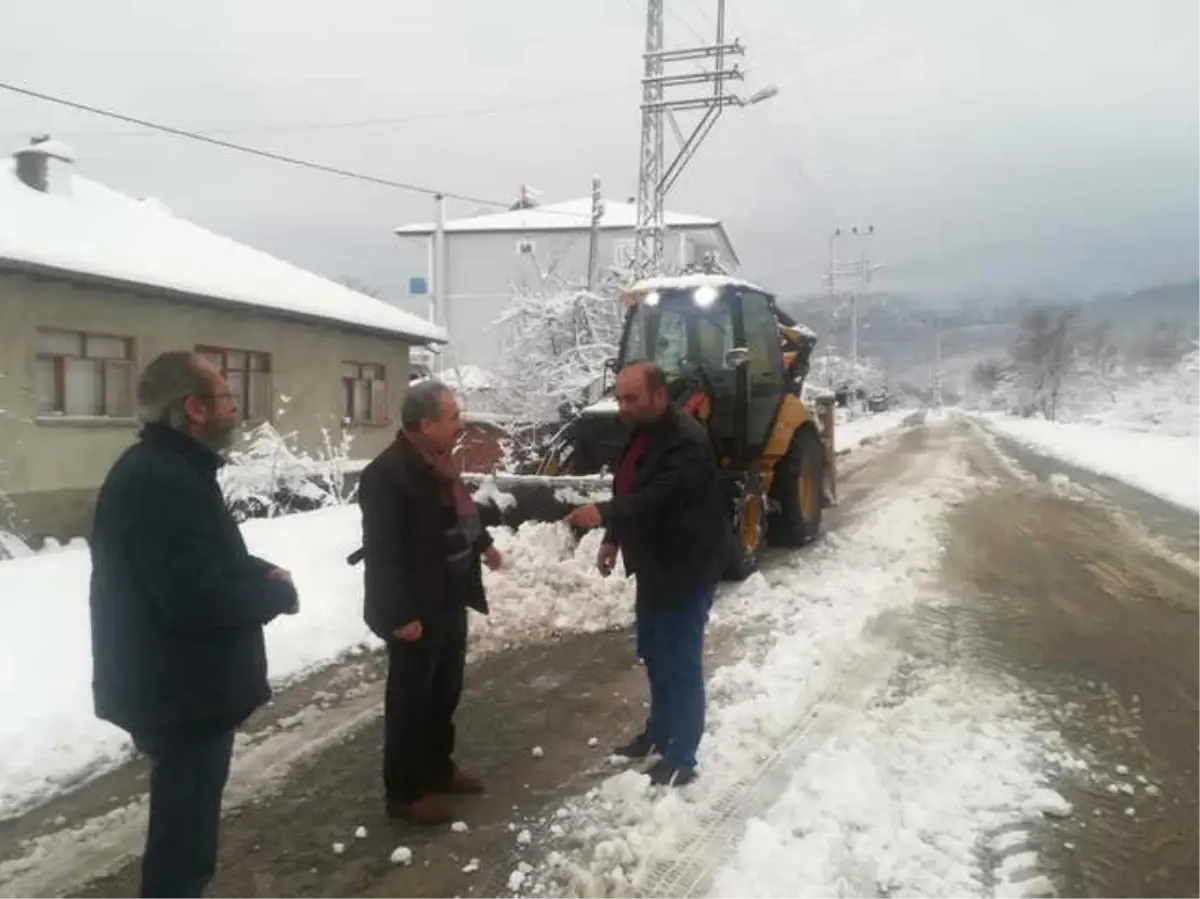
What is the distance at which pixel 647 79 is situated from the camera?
20.5 metres

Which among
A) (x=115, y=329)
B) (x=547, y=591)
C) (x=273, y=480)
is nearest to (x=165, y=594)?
(x=547, y=591)

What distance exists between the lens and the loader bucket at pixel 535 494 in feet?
26.2

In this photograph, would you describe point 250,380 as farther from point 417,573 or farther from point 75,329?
point 417,573

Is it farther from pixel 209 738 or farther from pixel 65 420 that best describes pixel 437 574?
pixel 65 420

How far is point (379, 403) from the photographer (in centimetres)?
2086

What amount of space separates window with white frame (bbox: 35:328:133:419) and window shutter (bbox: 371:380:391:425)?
6.56 m

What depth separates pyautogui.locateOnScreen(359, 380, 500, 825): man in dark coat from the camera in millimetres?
3578

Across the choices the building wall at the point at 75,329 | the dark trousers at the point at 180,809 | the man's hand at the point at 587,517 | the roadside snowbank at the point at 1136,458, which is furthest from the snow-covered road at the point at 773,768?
the roadside snowbank at the point at 1136,458

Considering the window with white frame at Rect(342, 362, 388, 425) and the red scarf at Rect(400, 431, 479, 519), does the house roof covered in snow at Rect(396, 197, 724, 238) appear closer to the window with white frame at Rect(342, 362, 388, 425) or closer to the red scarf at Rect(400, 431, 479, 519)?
the window with white frame at Rect(342, 362, 388, 425)

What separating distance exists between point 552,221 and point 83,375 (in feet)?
113

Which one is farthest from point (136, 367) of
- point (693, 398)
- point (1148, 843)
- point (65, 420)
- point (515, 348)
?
point (1148, 843)

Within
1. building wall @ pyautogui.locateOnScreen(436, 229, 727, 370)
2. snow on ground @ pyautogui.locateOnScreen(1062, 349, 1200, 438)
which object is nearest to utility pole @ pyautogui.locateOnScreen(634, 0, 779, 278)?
building wall @ pyautogui.locateOnScreen(436, 229, 727, 370)

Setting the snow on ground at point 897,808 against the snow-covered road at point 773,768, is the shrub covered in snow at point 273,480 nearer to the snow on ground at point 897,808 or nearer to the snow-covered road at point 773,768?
the snow-covered road at point 773,768

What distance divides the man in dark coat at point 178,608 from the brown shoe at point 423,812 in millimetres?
1168
